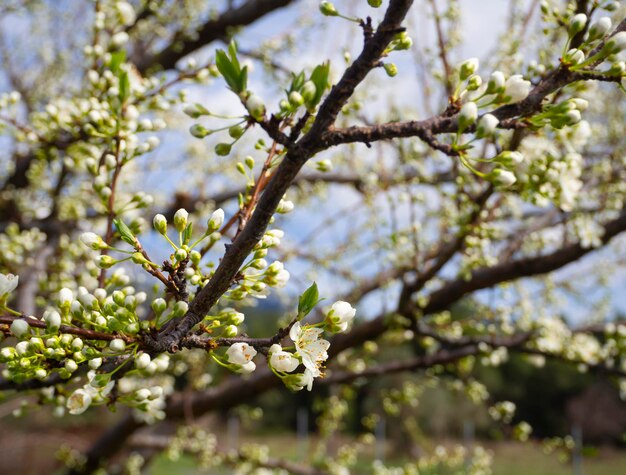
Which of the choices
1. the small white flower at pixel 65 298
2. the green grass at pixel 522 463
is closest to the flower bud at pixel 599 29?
the small white flower at pixel 65 298

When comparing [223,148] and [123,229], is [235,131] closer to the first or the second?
[223,148]

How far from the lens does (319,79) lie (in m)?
0.88

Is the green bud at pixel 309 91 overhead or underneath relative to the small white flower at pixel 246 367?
overhead

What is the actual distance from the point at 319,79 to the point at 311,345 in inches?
21.3

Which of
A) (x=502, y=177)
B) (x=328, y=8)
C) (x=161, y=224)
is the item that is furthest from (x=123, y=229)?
(x=502, y=177)

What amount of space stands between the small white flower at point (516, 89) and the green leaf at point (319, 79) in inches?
13.5

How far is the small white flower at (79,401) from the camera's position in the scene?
123 centimetres

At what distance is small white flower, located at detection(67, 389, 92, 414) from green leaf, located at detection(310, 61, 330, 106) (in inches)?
33.3

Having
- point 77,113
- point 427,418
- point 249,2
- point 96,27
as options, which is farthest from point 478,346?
point 427,418

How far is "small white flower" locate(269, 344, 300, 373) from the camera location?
0.99m

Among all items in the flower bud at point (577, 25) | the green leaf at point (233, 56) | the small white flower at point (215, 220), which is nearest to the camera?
the green leaf at point (233, 56)

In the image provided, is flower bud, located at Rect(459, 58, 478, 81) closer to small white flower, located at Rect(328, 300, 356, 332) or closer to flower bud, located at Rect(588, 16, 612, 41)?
flower bud, located at Rect(588, 16, 612, 41)

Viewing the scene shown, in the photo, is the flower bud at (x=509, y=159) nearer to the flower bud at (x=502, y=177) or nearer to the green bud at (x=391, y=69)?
the flower bud at (x=502, y=177)

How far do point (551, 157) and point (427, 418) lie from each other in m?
20.1
